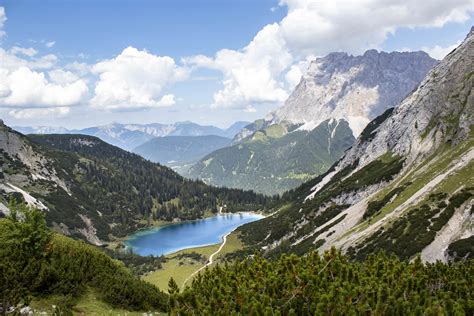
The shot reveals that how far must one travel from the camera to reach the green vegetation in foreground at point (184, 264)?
128 m

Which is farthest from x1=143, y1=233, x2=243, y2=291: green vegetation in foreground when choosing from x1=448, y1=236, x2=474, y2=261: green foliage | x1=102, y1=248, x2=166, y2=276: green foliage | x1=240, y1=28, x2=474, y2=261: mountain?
x1=448, y1=236, x2=474, y2=261: green foliage

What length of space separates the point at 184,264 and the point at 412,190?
92.1 meters

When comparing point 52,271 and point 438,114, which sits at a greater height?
point 438,114

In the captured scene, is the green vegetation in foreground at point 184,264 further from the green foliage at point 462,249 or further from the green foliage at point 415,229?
the green foliage at point 462,249

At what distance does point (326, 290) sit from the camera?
64.4ft

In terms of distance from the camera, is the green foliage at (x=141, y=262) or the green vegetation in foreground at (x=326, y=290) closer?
the green vegetation in foreground at (x=326, y=290)

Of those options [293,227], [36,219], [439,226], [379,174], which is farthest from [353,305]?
[293,227]

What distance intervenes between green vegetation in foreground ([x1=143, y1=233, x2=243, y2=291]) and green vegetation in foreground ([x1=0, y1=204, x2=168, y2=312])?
84.1m

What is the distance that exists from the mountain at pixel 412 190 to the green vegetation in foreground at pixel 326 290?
1406 inches

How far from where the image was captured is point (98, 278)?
105 ft

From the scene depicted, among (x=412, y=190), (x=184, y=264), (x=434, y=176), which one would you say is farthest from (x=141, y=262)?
(x=434, y=176)

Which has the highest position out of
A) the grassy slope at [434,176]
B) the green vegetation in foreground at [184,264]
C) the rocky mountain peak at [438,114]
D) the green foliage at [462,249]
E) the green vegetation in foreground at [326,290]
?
the rocky mountain peak at [438,114]

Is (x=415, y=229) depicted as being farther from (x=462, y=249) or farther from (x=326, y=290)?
(x=326, y=290)

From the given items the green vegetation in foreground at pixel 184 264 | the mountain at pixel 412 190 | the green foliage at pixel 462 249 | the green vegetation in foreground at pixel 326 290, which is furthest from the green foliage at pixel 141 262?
the green vegetation in foreground at pixel 326 290
